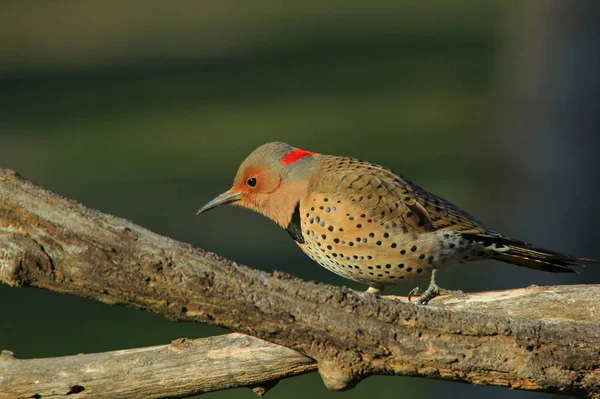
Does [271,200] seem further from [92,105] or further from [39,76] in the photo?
[39,76]

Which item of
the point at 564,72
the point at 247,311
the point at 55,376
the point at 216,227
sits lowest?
the point at 216,227

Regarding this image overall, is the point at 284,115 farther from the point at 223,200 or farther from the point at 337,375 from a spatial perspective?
the point at 337,375

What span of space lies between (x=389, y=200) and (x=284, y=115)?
21201 mm

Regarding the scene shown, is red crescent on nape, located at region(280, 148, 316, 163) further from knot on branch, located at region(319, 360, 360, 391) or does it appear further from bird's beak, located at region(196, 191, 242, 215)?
knot on branch, located at region(319, 360, 360, 391)

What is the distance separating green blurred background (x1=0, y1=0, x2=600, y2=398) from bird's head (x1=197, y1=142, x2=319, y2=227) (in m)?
4.05

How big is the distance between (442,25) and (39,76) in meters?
15.7

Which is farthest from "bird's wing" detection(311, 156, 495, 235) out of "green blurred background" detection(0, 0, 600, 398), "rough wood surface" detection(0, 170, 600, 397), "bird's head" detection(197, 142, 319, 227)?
"green blurred background" detection(0, 0, 600, 398)

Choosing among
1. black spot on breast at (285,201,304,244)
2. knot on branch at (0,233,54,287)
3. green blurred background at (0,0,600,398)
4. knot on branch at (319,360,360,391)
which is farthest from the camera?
green blurred background at (0,0,600,398)

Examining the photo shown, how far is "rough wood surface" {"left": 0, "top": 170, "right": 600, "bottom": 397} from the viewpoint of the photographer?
487 cm

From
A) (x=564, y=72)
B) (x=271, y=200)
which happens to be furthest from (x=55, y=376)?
(x=564, y=72)

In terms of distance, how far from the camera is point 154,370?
5.55m

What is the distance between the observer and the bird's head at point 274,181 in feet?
23.1

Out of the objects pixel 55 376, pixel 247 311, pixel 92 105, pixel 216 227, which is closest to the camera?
pixel 247 311

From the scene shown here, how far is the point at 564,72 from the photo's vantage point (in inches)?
422
